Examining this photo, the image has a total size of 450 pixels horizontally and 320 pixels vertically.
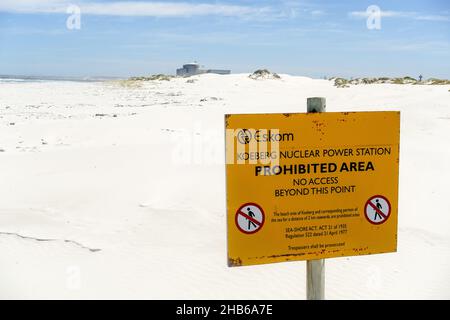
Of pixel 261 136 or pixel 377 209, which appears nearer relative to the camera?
pixel 261 136

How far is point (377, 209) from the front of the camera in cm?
321

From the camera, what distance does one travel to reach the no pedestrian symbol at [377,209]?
10.5ft

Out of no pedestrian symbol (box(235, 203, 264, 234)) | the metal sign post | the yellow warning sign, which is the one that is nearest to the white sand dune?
the metal sign post

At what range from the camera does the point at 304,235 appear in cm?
312

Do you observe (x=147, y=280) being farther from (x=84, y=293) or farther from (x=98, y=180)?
(x=98, y=180)

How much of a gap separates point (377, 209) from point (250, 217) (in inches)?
36.6

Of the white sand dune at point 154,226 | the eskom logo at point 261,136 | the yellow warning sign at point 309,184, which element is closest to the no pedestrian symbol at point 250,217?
the yellow warning sign at point 309,184

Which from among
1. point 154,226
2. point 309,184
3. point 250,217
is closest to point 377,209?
point 309,184

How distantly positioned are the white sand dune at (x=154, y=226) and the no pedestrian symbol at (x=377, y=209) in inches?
101

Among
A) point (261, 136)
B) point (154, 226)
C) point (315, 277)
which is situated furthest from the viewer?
point (154, 226)

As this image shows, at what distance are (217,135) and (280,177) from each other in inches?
465

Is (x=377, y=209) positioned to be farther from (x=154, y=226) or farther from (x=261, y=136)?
(x=154, y=226)
